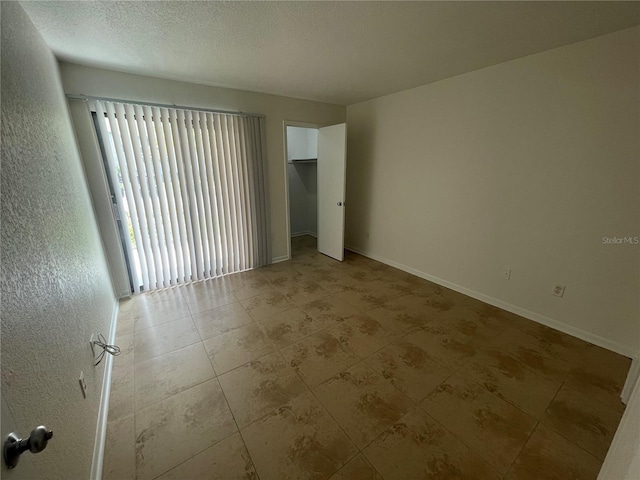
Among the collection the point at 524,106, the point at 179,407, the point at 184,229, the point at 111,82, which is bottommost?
the point at 179,407

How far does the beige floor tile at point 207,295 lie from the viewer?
2.70 metres

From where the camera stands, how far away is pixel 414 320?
245cm

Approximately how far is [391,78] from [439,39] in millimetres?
892

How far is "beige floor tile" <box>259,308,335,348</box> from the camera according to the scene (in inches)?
86.2

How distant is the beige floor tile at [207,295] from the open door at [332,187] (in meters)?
1.74

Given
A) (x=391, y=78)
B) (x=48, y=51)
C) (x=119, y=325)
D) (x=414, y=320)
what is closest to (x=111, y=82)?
(x=48, y=51)

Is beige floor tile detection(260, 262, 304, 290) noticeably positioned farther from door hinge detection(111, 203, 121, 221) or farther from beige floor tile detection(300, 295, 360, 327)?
door hinge detection(111, 203, 121, 221)

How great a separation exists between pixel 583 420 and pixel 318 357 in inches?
64.8

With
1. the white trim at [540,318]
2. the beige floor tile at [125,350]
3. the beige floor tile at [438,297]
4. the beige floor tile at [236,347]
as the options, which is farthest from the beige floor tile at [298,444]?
the white trim at [540,318]

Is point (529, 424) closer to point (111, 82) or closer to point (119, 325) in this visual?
point (119, 325)

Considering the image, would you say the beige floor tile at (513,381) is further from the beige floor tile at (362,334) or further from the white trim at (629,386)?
the beige floor tile at (362,334)

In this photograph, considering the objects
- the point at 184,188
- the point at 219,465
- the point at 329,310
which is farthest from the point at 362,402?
the point at 184,188

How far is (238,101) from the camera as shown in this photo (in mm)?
3098

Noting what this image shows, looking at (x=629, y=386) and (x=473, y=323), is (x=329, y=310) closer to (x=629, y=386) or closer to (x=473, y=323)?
(x=473, y=323)
